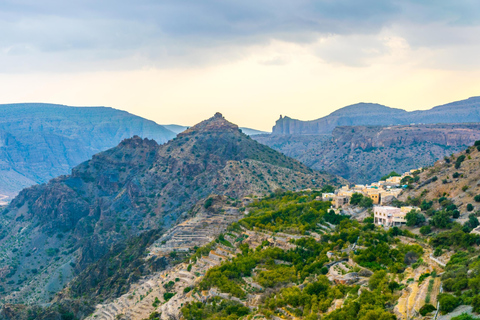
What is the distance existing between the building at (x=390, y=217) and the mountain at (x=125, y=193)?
73138 millimetres

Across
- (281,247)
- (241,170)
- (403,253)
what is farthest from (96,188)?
(403,253)

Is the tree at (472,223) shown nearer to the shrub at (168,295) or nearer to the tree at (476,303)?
the tree at (476,303)

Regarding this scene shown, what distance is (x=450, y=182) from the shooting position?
234ft

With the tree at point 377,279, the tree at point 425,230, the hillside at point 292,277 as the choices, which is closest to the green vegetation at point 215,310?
the hillside at point 292,277

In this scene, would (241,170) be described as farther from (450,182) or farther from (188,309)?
(188,309)

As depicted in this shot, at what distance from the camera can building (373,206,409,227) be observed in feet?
208

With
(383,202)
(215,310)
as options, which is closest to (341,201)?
(383,202)

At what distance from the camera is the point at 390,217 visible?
63812 mm

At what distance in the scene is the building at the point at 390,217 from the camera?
6350 cm

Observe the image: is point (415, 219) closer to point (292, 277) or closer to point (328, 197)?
point (292, 277)

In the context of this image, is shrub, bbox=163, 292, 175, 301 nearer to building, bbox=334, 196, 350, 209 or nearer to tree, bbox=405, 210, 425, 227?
building, bbox=334, 196, 350, 209

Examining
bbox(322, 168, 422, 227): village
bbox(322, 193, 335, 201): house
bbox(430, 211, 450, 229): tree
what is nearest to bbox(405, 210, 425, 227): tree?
bbox(322, 168, 422, 227): village

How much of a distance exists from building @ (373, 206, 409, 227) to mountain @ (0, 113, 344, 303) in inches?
2879

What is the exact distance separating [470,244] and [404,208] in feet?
58.4
